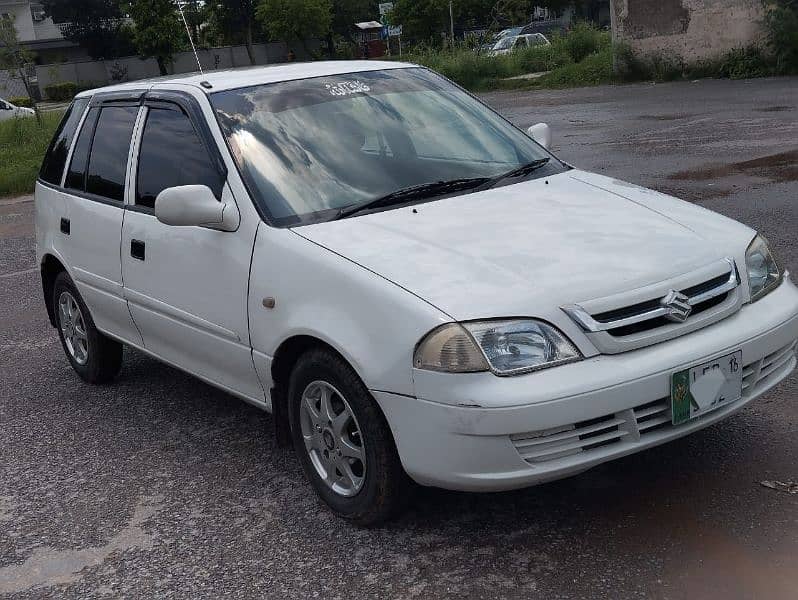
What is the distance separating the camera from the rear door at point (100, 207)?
214 inches

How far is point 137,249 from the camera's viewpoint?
5.15m

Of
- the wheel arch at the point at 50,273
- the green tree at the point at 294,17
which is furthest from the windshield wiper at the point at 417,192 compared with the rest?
the green tree at the point at 294,17

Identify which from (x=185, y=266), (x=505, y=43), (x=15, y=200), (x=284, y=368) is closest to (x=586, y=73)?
(x=505, y=43)

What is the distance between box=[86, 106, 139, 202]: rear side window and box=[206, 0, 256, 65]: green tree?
66429 millimetres

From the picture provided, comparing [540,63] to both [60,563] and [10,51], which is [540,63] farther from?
[60,563]

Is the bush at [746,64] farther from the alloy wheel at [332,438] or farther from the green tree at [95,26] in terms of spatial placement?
the green tree at [95,26]

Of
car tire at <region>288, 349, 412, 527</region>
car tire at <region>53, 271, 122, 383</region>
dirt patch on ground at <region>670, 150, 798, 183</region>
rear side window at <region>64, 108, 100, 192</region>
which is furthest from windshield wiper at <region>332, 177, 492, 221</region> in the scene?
dirt patch on ground at <region>670, 150, 798, 183</region>

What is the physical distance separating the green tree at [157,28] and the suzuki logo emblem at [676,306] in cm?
5636

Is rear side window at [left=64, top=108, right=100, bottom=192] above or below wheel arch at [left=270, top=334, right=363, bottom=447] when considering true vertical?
above

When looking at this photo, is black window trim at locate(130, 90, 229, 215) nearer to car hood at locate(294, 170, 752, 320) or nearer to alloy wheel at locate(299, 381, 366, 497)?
car hood at locate(294, 170, 752, 320)

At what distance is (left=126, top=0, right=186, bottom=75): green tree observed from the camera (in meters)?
57.0

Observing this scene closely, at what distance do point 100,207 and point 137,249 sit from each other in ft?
1.83

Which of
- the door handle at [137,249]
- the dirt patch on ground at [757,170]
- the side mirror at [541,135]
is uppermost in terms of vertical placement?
the side mirror at [541,135]

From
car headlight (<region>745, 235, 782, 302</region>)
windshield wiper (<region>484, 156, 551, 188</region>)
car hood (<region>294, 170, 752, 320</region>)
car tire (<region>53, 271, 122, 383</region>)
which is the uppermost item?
windshield wiper (<region>484, 156, 551, 188</region>)
